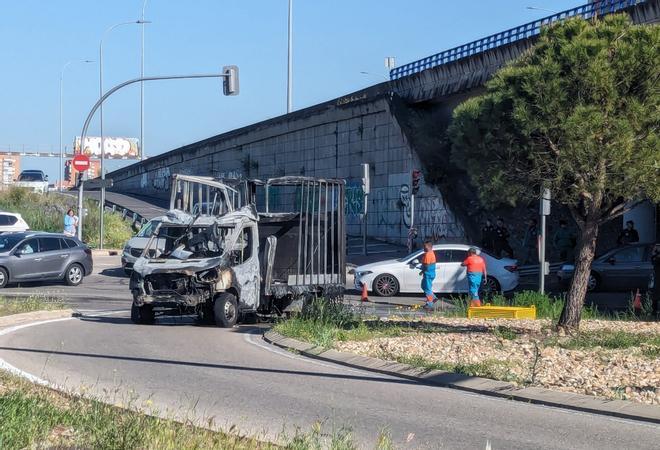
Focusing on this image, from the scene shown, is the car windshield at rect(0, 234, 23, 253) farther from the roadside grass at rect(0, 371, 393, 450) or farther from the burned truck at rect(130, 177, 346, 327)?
the roadside grass at rect(0, 371, 393, 450)

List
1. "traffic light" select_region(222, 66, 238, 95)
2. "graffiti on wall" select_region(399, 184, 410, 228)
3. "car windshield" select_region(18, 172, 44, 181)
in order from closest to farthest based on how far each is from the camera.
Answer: "traffic light" select_region(222, 66, 238, 95), "graffiti on wall" select_region(399, 184, 410, 228), "car windshield" select_region(18, 172, 44, 181)

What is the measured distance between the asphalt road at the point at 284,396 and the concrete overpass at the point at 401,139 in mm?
19229

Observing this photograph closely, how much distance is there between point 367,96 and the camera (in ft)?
147

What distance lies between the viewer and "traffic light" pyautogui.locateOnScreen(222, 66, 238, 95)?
3584 centimetres

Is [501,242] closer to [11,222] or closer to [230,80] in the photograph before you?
[230,80]

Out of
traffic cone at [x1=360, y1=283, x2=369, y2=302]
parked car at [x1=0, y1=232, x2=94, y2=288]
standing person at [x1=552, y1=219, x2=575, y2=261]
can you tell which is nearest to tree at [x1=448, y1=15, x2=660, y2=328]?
traffic cone at [x1=360, y1=283, x2=369, y2=302]

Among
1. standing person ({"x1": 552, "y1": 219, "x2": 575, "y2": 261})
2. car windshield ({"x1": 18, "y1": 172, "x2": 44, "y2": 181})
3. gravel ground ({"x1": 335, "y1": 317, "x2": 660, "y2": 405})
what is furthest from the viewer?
car windshield ({"x1": 18, "y1": 172, "x2": 44, "y2": 181})

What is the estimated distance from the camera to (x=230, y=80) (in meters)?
36.1

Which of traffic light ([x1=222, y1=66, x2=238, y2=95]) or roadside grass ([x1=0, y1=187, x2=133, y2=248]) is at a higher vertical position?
traffic light ([x1=222, y1=66, x2=238, y2=95])

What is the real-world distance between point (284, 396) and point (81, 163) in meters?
29.9

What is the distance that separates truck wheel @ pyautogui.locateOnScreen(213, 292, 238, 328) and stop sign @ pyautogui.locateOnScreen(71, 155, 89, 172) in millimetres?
21621

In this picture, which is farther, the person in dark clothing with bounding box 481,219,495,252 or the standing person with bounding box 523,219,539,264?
the standing person with bounding box 523,219,539,264

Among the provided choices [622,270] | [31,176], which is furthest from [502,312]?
[31,176]

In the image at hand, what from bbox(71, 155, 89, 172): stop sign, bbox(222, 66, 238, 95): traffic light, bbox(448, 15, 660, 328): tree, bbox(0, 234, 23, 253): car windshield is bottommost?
bbox(0, 234, 23, 253): car windshield
